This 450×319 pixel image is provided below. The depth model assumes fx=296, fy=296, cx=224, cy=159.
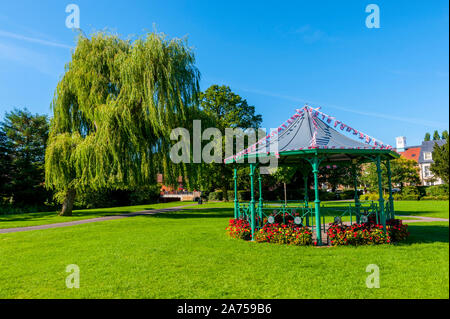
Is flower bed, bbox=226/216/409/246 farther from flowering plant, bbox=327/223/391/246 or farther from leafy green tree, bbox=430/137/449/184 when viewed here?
leafy green tree, bbox=430/137/449/184

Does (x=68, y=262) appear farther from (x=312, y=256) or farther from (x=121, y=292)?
(x=312, y=256)

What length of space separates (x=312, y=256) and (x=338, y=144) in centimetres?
415

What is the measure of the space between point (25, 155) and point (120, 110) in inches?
888

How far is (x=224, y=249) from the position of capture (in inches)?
379

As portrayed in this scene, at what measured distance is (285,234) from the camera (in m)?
10.3

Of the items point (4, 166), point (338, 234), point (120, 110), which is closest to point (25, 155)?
point (4, 166)

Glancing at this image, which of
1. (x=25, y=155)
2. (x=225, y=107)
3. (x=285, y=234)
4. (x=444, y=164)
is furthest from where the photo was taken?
(x=225, y=107)

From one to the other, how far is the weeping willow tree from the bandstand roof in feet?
28.8

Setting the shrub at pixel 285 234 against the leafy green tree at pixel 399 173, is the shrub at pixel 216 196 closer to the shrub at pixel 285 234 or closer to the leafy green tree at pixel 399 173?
the leafy green tree at pixel 399 173

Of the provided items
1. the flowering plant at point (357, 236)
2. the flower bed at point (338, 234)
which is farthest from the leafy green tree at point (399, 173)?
the flowering plant at point (357, 236)

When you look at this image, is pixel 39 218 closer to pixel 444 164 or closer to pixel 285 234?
pixel 285 234

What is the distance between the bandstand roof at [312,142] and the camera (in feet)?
33.6

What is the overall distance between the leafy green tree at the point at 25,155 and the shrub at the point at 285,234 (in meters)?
29.8
